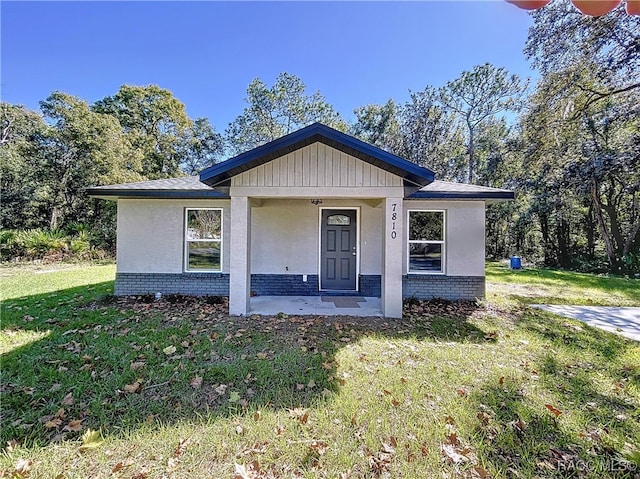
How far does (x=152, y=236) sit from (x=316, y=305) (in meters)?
4.93

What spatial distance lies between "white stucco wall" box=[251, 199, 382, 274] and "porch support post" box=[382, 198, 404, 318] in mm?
2192

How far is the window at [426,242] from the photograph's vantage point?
8.90m

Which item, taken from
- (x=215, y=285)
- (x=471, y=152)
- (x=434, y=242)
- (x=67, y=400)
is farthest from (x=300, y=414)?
(x=471, y=152)

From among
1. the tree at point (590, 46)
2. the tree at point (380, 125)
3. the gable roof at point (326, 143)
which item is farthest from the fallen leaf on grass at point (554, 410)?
the tree at point (380, 125)

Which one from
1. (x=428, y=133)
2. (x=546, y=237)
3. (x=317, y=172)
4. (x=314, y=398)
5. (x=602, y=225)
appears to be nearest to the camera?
(x=314, y=398)

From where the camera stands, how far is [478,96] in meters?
22.8

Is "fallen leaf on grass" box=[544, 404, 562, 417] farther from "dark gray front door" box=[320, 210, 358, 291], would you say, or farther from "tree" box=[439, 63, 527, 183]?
"tree" box=[439, 63, 527, 183]

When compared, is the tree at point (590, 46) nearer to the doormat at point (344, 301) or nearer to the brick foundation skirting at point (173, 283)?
the doormat at point (344, 301)

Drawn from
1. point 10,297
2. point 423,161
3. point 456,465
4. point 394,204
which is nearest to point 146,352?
point 456,465

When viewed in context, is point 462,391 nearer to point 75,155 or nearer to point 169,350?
point 169,350

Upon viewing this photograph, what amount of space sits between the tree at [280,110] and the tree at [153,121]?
5725 millimetres

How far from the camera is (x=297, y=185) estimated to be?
267 inches

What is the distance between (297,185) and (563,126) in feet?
45.4

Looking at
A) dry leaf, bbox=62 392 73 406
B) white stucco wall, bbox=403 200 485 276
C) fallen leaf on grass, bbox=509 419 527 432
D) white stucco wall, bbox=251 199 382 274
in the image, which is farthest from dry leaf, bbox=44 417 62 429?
white stucco wall, bbox=403 200 485 276
